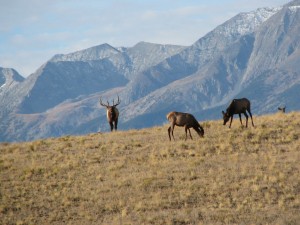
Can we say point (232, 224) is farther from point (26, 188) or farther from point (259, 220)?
point (26, 188)

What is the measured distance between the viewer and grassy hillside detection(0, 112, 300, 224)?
2312cm

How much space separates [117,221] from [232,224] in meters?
4.54

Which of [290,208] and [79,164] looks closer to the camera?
[290,208]

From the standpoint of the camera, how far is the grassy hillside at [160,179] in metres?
23.1

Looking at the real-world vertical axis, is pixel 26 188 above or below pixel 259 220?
above

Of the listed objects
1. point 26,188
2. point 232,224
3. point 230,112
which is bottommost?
point 232,224

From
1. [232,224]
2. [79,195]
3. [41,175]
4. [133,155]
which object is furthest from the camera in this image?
[133,155]

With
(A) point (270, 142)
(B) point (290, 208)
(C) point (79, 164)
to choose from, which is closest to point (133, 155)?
(C) point (79, 164)

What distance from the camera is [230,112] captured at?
37312 millimetres

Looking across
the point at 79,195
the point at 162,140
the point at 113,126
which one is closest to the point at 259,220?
the point at 79,195

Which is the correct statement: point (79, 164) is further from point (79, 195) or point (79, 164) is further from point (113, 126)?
point (113, 126)

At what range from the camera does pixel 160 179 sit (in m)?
27.2

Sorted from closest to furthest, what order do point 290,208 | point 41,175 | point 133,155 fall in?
point 290,208 < point 41,175 < point 133,155

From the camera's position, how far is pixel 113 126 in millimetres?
45406
